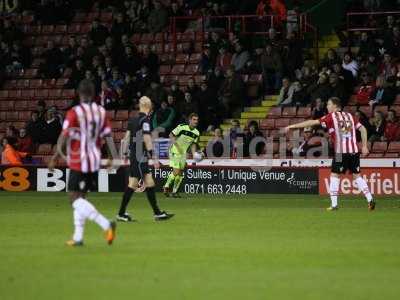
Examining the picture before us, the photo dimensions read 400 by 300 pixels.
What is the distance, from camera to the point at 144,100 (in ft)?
54.1

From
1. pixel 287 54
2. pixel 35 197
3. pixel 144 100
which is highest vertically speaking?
pixel 287 54

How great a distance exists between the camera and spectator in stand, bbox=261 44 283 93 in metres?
28.2

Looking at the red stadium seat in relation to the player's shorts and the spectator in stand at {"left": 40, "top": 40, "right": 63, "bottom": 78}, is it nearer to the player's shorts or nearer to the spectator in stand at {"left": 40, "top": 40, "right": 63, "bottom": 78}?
the spectator in stand at {"left": 40, "top": 40, "right": 63, "bottom": 78}

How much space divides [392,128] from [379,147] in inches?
23.4

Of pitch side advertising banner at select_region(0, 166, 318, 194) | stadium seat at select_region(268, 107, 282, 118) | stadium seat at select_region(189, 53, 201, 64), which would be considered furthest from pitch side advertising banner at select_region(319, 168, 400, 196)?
stadium seat at select_region(189, 53, 201, 64)

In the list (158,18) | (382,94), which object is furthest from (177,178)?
(158,18)

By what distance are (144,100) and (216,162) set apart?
31.6 ft

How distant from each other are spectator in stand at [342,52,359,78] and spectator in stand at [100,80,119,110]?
6804 mm

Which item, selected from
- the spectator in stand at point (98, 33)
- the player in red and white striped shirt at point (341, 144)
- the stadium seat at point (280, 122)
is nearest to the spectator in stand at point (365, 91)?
the stadium seat at point (280, 122)

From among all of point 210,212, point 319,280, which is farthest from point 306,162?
point 319,280

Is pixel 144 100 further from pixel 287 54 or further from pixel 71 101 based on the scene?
pixel 71 101

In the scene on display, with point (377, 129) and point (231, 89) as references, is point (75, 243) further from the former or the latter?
point (231, 89)

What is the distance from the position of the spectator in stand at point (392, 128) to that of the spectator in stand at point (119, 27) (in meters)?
10.1

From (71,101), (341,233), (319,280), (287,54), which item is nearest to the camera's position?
(319,280)
